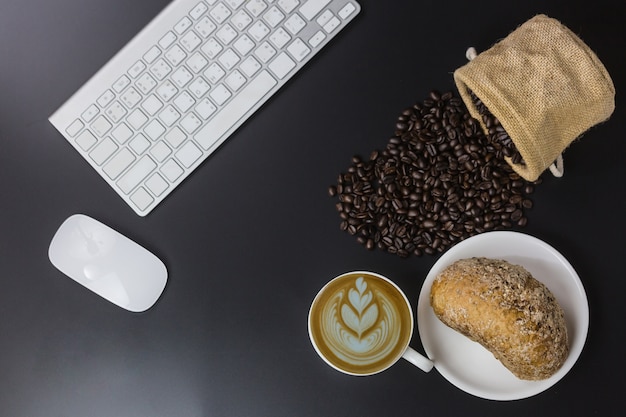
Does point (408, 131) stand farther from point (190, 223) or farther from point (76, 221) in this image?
point (76, 221)

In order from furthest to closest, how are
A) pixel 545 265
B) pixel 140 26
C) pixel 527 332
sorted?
pixel 140 26, pixel 545 265, pixel 527 332

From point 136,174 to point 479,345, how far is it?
2.01ft

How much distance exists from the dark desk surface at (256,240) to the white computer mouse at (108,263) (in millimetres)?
26

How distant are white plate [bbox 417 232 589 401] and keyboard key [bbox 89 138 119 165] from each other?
549 mm

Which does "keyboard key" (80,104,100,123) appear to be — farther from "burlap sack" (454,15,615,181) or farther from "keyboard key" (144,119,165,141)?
"burlap sack" (454,15,615,181)

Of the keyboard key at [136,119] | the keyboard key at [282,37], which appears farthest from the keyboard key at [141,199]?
the keyboard key at [282,37]

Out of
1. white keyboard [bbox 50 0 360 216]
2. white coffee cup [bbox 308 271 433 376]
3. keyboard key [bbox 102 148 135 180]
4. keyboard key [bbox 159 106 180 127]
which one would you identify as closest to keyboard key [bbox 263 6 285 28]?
white keyboard [bbox 50 0 360 216]

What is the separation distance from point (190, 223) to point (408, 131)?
1.29 ft

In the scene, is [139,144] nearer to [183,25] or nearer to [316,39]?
[183,25]

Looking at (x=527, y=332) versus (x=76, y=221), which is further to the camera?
(x=76, y=221)

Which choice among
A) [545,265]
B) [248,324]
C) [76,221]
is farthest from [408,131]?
[76,221]

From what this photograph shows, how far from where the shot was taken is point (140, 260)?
1.02 meters

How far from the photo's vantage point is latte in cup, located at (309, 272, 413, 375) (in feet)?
3.08

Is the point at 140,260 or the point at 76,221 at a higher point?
the point at 76,221
